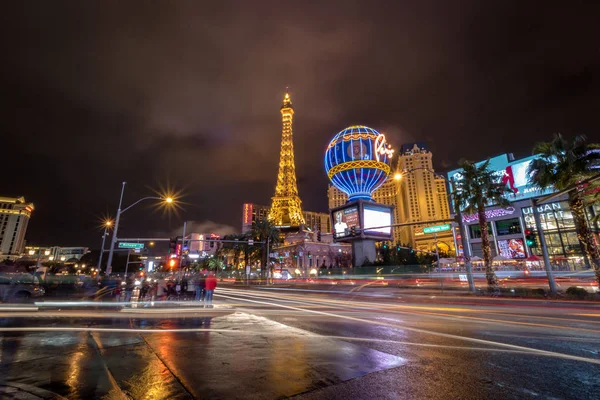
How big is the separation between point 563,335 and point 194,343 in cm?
945

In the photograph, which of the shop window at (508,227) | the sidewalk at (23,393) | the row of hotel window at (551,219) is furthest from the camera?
the shop window at (508,227)

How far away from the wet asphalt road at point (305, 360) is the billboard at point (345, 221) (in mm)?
54870

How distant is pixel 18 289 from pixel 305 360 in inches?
884

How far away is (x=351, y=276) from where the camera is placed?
144 feet

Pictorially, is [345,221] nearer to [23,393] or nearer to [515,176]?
[515,176]

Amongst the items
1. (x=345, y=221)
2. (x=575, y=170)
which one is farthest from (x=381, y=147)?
(x=575, y=170)

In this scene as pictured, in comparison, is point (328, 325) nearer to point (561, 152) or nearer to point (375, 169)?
point (561, 152)

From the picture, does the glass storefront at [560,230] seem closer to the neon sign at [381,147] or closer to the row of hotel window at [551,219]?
the row of hotel window at [551,219]

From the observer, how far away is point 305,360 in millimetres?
5727

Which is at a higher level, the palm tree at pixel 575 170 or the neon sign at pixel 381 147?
the neon sign at pixel 381 147

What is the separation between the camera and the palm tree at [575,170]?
20.0 meters

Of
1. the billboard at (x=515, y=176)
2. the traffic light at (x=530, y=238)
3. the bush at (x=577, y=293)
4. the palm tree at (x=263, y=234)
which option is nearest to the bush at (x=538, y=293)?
the bush at (x=577, y=293)

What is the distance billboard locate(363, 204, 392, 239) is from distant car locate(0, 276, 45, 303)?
53.1 m

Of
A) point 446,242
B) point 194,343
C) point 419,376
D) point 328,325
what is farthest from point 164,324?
point 446,242
